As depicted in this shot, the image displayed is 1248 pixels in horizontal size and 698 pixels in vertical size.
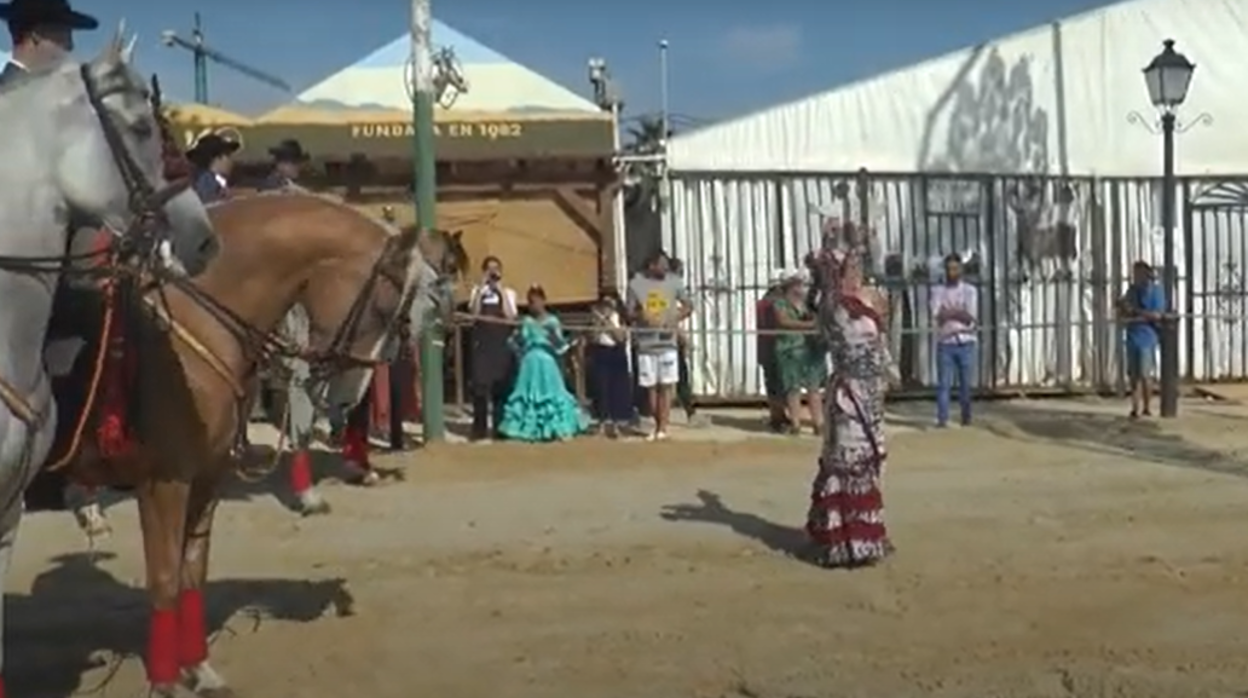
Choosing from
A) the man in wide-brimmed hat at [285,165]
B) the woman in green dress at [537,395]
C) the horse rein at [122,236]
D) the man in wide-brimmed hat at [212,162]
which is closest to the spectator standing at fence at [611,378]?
the woman in green dress at [537,395]

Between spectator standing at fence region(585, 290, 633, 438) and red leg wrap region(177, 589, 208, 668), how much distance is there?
896cm

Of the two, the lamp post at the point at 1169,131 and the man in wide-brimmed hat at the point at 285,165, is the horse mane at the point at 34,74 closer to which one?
the man in wide-brimmed hat at the point at 285,165

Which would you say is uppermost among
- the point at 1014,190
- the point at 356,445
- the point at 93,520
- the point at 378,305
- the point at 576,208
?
the point at 1014,190

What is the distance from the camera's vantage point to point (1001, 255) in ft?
65.6

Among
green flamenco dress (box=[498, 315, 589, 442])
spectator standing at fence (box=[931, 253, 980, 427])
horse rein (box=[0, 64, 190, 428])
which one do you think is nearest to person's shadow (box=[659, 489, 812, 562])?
green flamenco dress (box=[498, 315, 589, 442])

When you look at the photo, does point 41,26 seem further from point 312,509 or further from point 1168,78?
point 1168,78

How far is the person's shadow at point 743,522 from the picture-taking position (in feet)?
35.3

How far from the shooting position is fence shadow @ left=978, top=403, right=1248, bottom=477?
47.5 ft

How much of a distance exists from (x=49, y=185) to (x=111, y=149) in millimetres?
209

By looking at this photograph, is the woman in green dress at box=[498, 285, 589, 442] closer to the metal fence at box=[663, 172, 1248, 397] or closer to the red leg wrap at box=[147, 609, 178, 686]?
the metal fence at box=[663, 172, 1248, 397]

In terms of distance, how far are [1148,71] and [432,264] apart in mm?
11978

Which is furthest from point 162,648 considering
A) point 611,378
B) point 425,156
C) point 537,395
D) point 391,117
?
point 391,117

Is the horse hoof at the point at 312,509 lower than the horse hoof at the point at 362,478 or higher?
lower

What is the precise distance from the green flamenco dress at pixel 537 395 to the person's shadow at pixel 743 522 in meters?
A: 3.35
